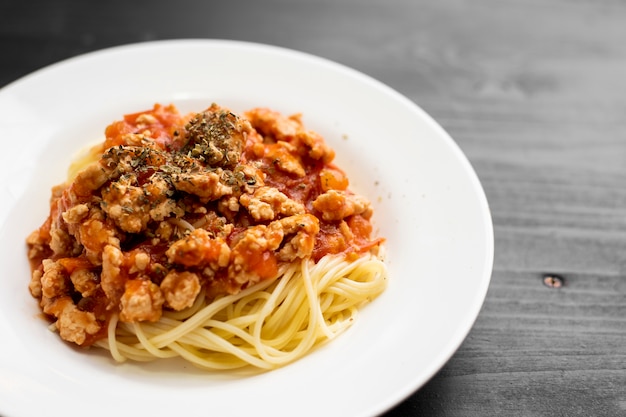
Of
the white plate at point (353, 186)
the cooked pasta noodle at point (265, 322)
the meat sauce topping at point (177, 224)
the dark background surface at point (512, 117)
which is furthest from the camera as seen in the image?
the dark background surface at point (512, 117)

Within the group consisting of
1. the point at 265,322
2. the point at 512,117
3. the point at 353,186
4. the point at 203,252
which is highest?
the point at 512,117

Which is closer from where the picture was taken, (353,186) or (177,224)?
(177,224)

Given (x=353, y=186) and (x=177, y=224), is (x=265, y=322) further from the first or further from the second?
(x=353, y=186)

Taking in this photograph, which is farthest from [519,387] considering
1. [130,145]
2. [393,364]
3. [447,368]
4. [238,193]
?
[130,145]

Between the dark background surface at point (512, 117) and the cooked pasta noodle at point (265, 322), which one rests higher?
the dark background surface at point (512, 117)

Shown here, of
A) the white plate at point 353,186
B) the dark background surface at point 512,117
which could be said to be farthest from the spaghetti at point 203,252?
the dark background surface at point 512,117

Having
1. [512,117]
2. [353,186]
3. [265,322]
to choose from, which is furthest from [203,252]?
[512,117]

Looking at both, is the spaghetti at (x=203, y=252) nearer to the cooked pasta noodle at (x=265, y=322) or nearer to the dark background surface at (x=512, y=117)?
the cooked pasta noodle at (x=265, y=322)
